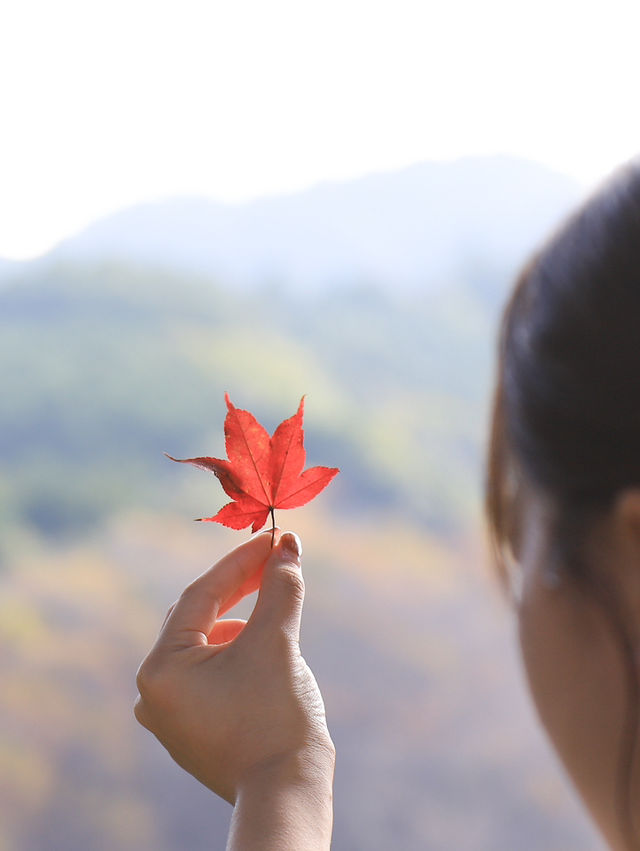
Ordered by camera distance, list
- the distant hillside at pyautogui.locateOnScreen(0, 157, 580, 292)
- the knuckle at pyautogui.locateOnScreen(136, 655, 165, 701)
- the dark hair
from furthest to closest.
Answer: the distant hillside at pyautogui.locateOnScreen(0, 157, 580, 292) → the knuckle at pyautogui.locateOnScreen(136, 655, 165, 701) → the dark hair

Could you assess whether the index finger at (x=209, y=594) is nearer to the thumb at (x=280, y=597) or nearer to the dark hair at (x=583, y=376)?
the thumb at (x=280, y=597)

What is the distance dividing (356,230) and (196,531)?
94 cm

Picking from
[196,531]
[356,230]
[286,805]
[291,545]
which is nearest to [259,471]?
[291,545]

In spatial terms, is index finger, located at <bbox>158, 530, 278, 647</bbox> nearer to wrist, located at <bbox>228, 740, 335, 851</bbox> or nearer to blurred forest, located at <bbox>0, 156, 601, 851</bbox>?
wrist, located at <bbox>228, 740, 335, 851</bbox>

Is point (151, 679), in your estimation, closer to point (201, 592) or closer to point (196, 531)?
point (201, 592)

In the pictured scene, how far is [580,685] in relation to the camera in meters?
0.31

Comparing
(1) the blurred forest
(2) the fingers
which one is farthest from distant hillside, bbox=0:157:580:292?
(2) the fingers

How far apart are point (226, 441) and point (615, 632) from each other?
190 millimetres

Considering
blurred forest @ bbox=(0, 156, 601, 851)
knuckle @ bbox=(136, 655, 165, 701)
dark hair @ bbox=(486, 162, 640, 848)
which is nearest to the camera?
dark hair @ bbox=(486, 162, 640, 848)

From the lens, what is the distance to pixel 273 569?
0.40 metres

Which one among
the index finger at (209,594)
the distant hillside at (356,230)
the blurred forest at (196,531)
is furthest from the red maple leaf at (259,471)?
the distant hillside at (356,230)

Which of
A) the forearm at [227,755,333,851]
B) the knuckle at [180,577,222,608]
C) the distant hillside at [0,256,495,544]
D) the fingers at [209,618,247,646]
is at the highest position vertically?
the distant hillside at [0,256,495,544]

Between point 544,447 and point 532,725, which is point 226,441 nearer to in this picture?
point 544,447

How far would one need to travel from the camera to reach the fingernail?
41 cm
